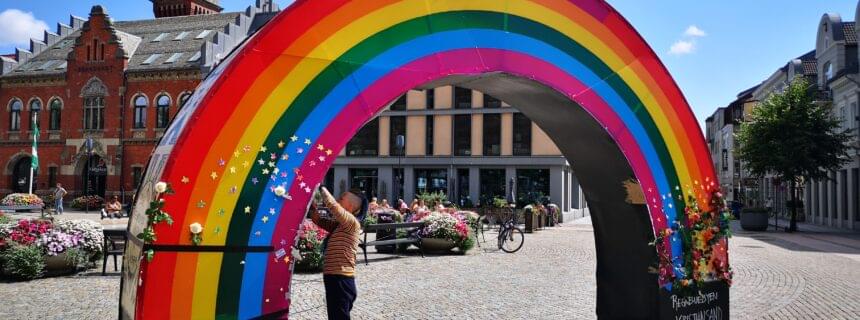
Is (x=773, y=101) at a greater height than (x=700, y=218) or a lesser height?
greater

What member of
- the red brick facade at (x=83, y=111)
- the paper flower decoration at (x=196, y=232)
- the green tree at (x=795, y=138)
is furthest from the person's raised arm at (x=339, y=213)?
the red brick facade at (x=83, y=111)

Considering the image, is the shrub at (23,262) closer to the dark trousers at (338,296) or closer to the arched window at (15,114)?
the dark trousers at (338,296)

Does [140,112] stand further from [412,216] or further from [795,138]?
[795,138]

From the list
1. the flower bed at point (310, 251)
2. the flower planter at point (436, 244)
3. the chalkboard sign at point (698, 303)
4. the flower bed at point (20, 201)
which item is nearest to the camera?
the chalkboard sign at point (698, 303)

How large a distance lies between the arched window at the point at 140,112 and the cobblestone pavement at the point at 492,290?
3214 centimetres

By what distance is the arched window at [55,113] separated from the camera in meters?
44.6

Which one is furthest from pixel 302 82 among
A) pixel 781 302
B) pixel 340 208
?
pixel 781 302

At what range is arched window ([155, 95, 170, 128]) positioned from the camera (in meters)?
42.1

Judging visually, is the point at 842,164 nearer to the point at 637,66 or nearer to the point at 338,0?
the point at 637,66

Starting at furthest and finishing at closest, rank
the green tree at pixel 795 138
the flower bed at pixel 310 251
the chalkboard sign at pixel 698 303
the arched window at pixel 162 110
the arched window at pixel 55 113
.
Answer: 1. the arched window at pixel 55 113
2. the arched window at pixel 162 110
3. the green tree at pixel 795 138
4. the flower bed at pixel 310 251
5. the chalkboard sign at pixel 698 303

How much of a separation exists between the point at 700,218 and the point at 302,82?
147 inches

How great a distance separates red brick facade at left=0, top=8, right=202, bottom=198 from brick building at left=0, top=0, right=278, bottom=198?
2.6 inches

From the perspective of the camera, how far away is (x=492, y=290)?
10.8 meters

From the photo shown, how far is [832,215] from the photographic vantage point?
33.2 metres
